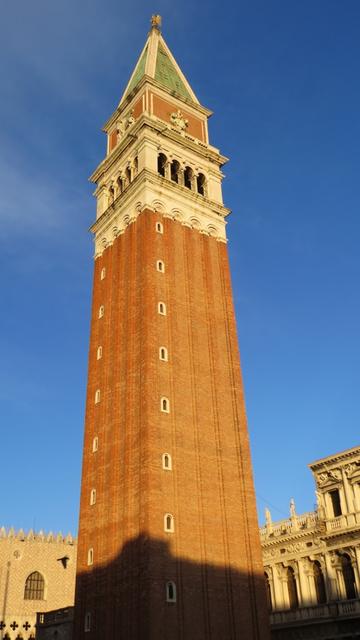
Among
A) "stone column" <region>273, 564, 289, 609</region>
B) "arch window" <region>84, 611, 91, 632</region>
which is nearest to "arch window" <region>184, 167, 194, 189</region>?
"stone column" <region>273, 564, 289, 609</region>

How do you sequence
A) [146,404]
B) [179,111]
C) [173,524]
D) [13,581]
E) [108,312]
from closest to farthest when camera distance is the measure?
[173,524]
[146,404]
[108,312]
[179,111]
[13,581]

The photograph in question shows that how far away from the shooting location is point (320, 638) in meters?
46.6

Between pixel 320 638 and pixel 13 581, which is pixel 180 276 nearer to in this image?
pixel 320 638

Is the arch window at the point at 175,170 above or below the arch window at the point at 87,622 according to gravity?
above

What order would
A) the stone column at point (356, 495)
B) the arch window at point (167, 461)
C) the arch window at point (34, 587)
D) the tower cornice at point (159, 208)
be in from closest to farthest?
the arch window at point (167, 461) → the stone column at point (356, 495) → the tower cornice at point (159, 208) → the arch window at point (34, 587)

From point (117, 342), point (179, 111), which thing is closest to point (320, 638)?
point (117, 342)

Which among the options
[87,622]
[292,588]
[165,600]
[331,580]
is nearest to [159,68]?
[331,580]

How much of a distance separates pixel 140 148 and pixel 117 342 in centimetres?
1752

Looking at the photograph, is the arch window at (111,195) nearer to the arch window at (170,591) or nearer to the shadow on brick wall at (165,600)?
the shadow on brick wall at (165,600)

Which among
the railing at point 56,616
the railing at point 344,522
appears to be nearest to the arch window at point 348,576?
the railing at point 344,522

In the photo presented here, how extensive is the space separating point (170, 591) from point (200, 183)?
113 feet

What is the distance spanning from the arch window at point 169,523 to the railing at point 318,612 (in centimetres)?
1665

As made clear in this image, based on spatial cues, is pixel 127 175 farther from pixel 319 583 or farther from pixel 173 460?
pixel 319 583

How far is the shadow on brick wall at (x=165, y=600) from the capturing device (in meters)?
34.8
